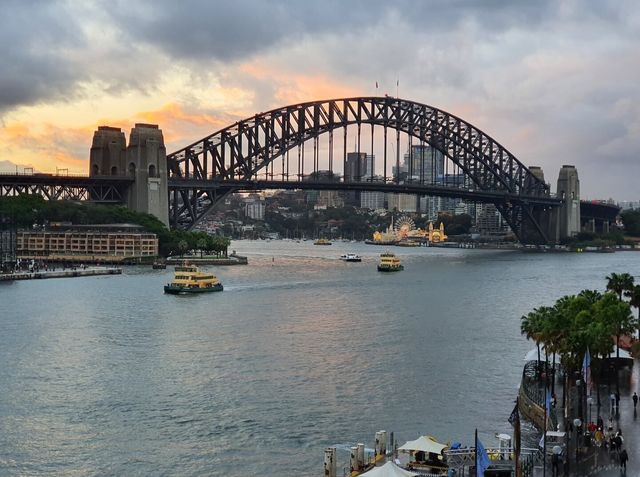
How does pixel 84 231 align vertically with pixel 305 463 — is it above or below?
above

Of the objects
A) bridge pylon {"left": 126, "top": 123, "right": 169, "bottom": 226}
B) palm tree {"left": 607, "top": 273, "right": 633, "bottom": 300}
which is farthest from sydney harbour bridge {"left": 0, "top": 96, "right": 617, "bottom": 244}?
palm tree {"left": 607, "top": 273, "right": 633, "bottom": 300}

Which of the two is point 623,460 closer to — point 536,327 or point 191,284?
point 536,327

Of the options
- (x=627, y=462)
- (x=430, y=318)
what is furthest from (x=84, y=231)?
(x=627, y=462)

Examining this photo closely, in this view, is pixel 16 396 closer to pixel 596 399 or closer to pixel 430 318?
pixel 596 399

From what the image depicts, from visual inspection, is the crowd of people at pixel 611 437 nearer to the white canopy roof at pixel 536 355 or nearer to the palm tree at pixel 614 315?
the palm tree at pixel 614 315

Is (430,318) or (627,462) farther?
(430,318)

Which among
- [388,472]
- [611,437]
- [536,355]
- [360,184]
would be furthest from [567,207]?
[388,472]

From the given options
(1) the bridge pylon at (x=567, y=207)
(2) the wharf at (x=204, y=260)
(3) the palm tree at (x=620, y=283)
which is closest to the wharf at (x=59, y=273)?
(2) the wharf at (x=204, y=260)
